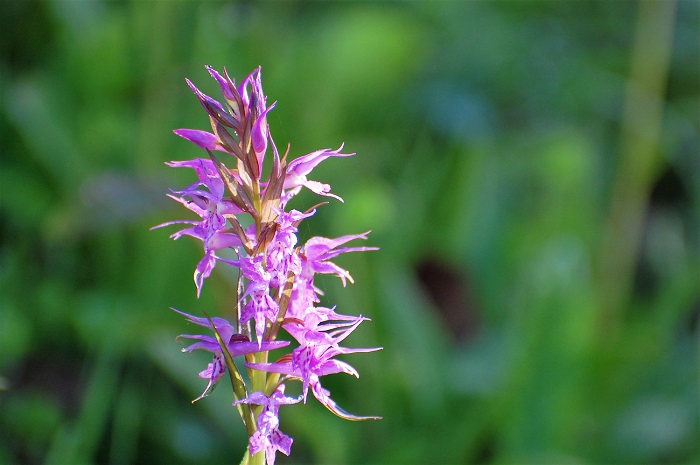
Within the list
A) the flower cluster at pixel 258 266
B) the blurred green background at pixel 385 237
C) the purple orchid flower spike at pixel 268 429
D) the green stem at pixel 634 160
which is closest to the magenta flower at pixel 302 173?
the flower cluster at pixel 258 266

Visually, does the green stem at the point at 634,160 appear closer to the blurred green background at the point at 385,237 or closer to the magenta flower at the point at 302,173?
the blurred green background at the point at 385,237

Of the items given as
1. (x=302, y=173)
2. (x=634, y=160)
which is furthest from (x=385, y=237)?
(x=302, y=173)

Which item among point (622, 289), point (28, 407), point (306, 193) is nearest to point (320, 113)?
point (306, 193)

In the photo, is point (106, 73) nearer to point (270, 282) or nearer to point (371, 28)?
point (371, 28)

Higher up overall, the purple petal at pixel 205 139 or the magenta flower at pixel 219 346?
the purple petal at pixel 205 139

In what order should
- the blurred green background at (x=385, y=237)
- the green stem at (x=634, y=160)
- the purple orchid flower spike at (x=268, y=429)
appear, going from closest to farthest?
the purple orchid flower spike at (x=268, y=429), the blurred green background at (x=385, y=237), the green stem at (x=634, y=160)

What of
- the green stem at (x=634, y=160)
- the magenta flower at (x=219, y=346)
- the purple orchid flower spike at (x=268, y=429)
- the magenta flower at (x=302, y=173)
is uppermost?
the green stem at (x=634, y=160)

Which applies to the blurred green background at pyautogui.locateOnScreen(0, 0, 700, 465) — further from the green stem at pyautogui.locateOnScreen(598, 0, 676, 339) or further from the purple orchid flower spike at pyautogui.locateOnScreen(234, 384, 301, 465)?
the purple orchid flower spike at pyautogui.locateOnScreen(234, 384, 301, 465)

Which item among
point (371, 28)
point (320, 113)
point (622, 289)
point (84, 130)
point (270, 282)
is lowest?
point (270, 282)
